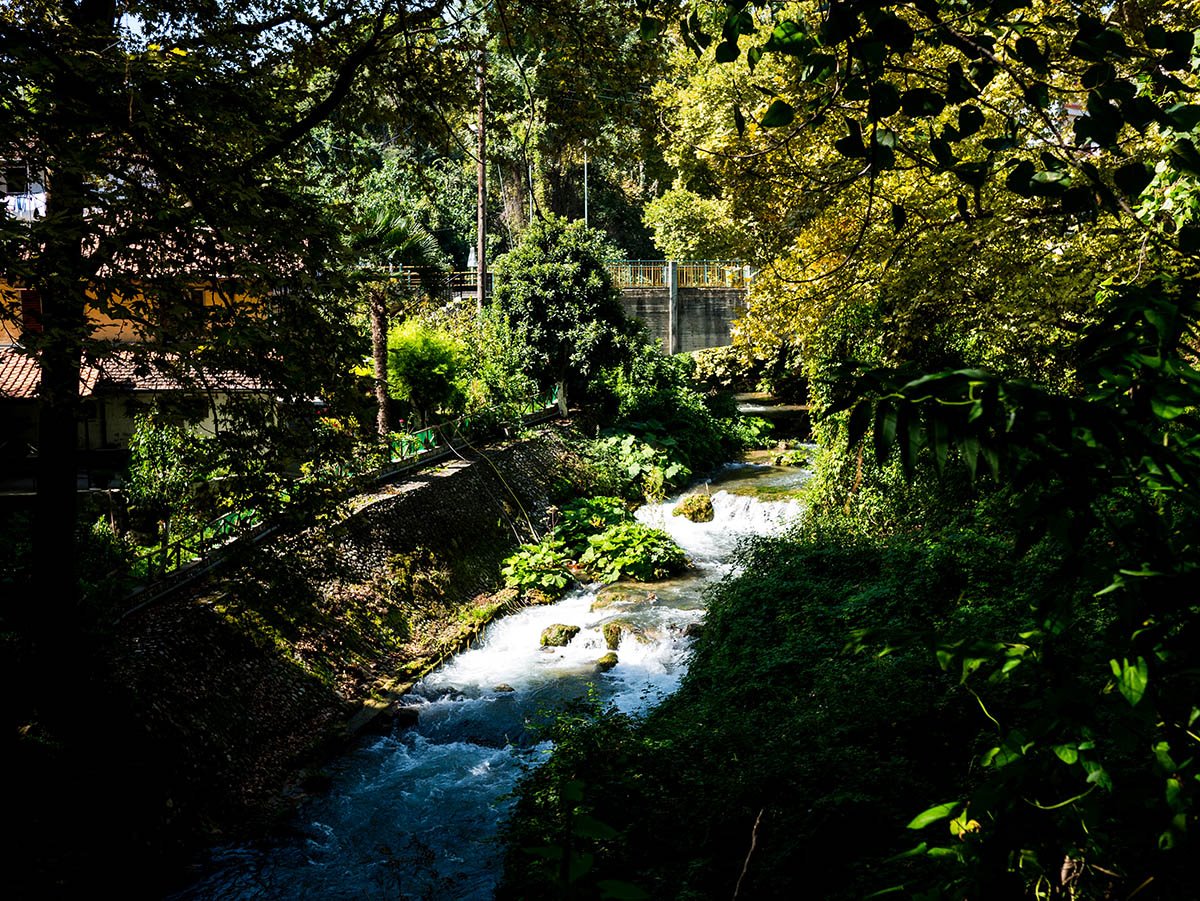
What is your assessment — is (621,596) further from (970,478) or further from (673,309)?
(673,309)

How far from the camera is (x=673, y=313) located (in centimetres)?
3259

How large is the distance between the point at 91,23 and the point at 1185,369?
7870 mm

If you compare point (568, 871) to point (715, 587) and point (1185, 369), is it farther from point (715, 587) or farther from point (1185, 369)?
point (715, 587)

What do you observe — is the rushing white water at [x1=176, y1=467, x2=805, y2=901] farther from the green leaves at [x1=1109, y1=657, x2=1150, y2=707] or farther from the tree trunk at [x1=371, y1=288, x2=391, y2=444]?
the green leaves at [x1=1109, y1=657, x2=1150, y2=707]

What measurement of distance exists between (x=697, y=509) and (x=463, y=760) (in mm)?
11173

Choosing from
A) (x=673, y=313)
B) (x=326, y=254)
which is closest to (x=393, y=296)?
(x=326, y=254)

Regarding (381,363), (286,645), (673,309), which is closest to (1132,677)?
(286,645)

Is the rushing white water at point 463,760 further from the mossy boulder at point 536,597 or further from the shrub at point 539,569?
the shrub at point 539,569

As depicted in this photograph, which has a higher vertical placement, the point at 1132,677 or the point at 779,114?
the point at 779,114

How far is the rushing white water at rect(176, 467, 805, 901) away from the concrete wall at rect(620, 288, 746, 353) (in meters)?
16.2

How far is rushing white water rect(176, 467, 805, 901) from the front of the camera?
8734mm

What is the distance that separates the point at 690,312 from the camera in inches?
1302

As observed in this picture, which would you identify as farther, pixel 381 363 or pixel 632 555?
pixel 381 363

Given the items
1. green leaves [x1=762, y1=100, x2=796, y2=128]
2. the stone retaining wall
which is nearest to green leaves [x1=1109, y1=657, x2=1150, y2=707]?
green leaves [x1=762, y1=100, x2=796, y2=128]
